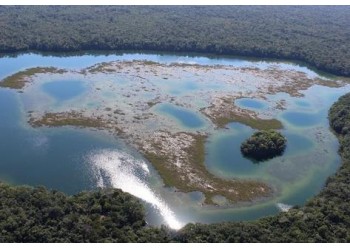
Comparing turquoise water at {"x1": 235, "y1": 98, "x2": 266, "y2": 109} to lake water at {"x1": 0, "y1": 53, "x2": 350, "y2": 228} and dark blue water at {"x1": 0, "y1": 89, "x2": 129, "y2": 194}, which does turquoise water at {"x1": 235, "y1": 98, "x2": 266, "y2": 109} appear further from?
dark blue water at {"x1": 0, "y1": 89, "x2": 129, "y2": 194}

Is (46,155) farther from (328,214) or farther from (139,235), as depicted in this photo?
(328,214)

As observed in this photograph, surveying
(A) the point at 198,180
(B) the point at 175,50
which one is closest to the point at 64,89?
(B) the point at 175,50

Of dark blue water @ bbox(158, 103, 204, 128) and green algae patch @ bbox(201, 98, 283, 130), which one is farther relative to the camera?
green algae patch @ bbox(201, 98, 283, 130)

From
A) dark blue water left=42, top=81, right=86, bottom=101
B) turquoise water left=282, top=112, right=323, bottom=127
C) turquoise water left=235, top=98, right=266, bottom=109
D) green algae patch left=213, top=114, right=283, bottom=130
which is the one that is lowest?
turquoise water left=282, top=112, right=323, bottom=127

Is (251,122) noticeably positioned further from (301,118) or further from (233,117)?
(301,118)

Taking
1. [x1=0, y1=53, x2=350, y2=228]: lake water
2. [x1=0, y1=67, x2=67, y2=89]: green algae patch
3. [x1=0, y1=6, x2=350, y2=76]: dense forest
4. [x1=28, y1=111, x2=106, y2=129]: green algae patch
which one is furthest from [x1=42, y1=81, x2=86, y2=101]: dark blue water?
[x1=0, y1=6, x2=350, y2=76]: dense forest

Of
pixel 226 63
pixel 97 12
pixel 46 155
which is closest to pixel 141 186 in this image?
pixel 46 155

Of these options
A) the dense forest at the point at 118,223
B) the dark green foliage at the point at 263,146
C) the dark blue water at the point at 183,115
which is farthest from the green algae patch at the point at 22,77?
the dark green foliage at the point at 263,146

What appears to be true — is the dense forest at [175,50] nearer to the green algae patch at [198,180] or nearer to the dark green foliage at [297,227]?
the dark green foliage at [297,227]
